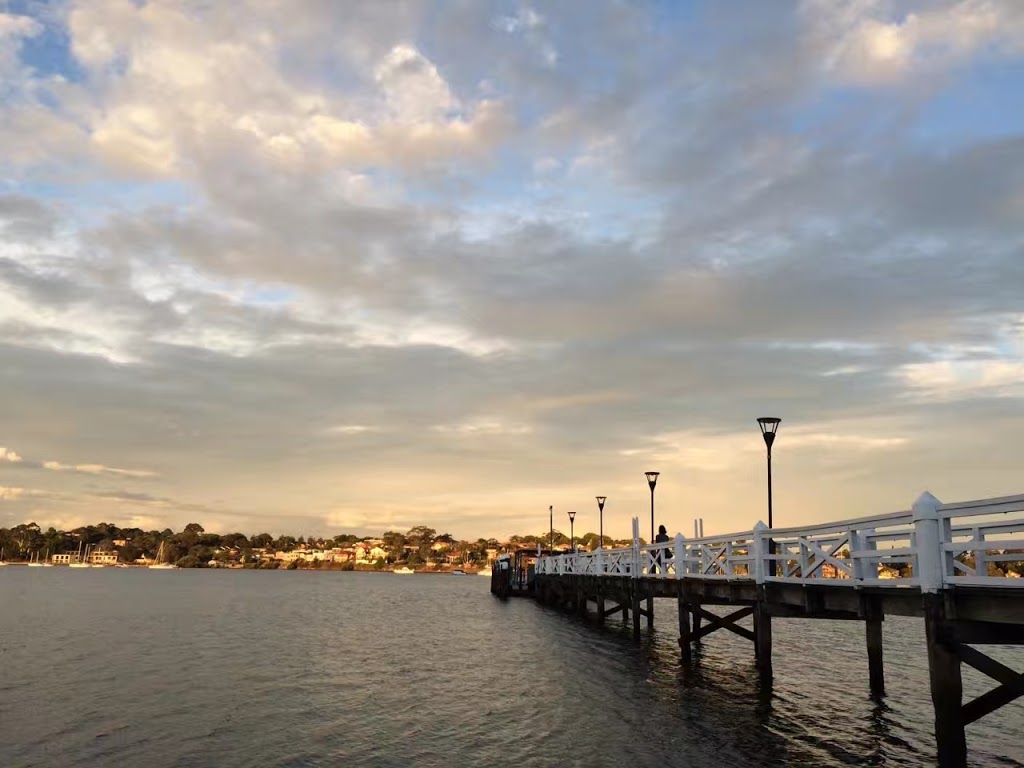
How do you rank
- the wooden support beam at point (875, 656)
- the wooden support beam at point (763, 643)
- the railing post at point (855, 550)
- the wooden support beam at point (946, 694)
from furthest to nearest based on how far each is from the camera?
the wooden support beam at point (875, 656), the wooden support beam at point (763, 643), the railing post at point (855, 550), the wooden support beam at point (946, 694)

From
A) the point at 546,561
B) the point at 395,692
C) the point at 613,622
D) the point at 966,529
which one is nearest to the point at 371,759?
the point at 395,692

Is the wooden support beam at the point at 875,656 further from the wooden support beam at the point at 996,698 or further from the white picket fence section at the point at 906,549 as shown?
the wooden support beam at the point at 996,698

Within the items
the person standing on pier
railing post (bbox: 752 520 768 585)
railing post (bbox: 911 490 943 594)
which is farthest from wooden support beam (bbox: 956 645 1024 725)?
the person standing on pier

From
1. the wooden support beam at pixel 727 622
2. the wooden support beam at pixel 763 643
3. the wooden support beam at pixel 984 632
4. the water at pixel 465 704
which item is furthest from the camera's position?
the wooden support beam at pixel 727 622

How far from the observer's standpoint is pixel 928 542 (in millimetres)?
11656

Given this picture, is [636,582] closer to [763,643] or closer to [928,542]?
[763,643]

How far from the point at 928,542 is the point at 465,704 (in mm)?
13109

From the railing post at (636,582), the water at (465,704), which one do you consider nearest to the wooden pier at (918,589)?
the water at (465,704)

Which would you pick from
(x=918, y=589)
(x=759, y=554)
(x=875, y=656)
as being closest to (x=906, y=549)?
(x=918, y=589)

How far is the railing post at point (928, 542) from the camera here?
1148 cm

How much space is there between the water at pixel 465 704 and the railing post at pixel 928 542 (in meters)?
4.81

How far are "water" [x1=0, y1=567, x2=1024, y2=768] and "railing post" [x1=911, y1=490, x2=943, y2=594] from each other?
4.81 meters

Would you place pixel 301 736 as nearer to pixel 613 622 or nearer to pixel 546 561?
pixel 613 622

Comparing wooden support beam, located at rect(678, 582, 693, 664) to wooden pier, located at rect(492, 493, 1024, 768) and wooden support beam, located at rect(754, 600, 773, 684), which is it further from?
wooden support beam, located at rect(754, 600, 773, 684)
